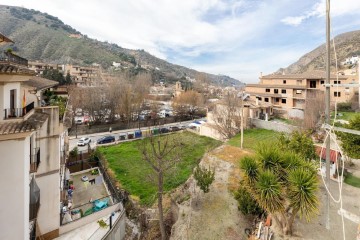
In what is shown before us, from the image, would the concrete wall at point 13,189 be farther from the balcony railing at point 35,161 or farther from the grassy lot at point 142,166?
the grassy lot at point 142,166

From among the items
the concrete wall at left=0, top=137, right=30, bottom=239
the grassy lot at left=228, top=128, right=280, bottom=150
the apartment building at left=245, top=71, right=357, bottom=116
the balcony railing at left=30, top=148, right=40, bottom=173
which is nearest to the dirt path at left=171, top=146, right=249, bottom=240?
the concrete wall at left=0, top=137, right=30, bottom=239

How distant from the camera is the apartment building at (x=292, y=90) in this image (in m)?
36.3

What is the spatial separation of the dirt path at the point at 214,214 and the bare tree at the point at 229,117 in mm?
14790

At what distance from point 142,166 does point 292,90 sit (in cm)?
3034

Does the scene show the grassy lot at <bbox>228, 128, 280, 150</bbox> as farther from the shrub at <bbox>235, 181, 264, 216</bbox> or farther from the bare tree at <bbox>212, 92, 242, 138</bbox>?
the shrub at <bbox>235, 181, 264, 216</bbox>

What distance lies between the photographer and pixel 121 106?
43312mm

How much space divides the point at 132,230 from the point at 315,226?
11.2 meters

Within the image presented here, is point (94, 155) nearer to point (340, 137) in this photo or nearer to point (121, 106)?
point (121, 106)

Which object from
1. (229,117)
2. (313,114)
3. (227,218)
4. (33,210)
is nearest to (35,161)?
(33,210)

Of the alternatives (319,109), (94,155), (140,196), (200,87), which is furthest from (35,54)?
(319,109)

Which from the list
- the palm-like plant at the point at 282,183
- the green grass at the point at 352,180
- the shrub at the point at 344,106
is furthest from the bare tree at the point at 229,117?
the palm-like plant at the point at 282,183

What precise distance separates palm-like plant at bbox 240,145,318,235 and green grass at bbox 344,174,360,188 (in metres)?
7.28

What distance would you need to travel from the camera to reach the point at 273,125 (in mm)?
29016

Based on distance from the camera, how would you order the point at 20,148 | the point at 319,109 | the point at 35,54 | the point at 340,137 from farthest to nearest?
the point at 35,54
the point at 319,109
the point at 340,137
the point at 20,148
